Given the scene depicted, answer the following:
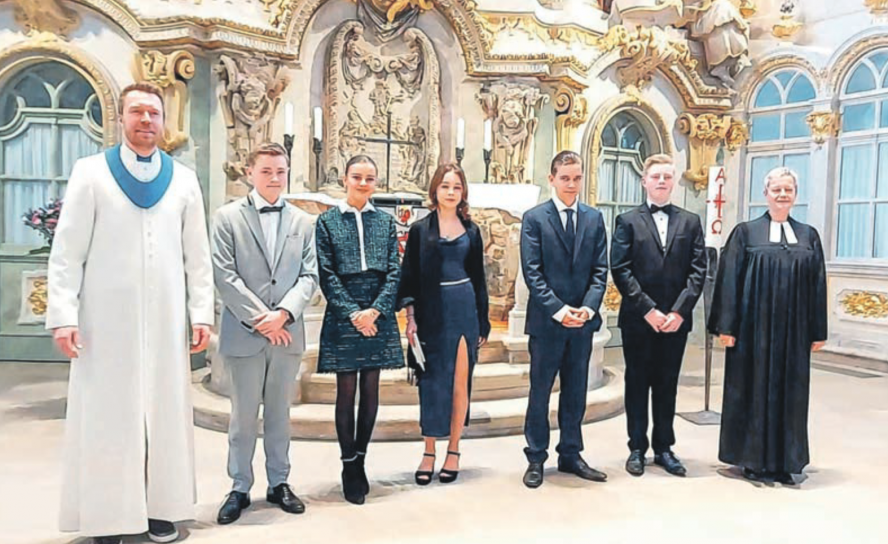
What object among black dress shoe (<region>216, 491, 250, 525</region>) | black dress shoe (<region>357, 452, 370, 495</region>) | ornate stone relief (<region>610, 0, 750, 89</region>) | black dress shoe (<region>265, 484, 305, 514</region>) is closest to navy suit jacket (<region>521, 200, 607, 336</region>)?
black dress shoe (<region>357, 452, 370, 495</region>)

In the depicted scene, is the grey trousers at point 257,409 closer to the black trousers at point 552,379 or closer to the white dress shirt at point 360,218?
the white dress shirt at point 360,218

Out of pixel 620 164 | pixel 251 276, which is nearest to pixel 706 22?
pixel 620 164

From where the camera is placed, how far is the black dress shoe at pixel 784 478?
3.69 meters

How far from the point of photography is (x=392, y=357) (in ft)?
11.0

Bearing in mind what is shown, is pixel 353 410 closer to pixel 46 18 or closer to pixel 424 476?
pixel 424 476

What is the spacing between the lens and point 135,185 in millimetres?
2744

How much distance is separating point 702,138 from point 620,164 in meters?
0.91

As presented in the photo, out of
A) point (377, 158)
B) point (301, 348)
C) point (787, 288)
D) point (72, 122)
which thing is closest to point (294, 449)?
point (301, 348)

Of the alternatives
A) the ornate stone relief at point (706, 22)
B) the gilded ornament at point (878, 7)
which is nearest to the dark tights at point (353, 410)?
the ornate stone relief at point (706, 22)

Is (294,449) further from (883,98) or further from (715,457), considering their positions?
(883,98)

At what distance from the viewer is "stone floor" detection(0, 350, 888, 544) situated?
3.00m

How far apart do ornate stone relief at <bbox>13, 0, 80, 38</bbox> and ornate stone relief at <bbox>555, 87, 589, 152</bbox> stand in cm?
404

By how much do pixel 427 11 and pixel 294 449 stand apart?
4051 millimetres

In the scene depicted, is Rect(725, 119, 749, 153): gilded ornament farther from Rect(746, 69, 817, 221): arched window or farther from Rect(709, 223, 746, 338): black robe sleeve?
Rect(709, 223, 746, 338): black robe sleeve
